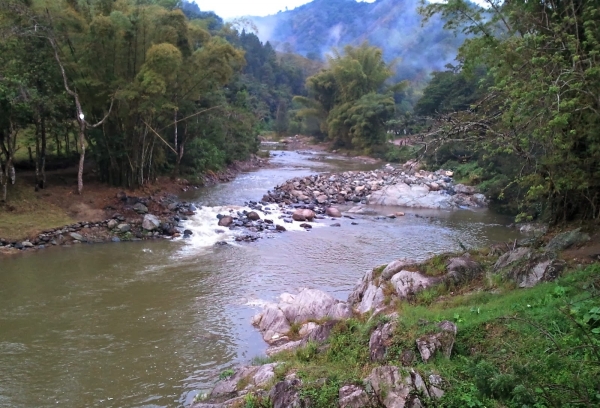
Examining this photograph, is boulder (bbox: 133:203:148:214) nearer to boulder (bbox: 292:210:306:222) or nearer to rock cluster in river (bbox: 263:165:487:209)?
boulder (bbox: 292:210:306:222)

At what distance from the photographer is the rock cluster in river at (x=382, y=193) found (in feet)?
72.3

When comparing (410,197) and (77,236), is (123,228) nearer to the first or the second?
(77,236)

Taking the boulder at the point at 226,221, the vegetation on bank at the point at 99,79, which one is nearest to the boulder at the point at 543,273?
the boulder at the point at 226,221

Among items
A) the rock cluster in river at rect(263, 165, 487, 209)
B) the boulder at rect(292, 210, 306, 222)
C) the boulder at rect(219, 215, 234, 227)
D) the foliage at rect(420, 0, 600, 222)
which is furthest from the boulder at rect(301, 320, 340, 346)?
the rock cluster in river at rect(263, 165, 487, 209)

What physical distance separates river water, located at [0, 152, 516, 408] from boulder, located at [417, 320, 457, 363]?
3.36 metres

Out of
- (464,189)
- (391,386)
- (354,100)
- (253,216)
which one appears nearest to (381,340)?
(391,386)

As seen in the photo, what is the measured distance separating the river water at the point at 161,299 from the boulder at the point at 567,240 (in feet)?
15.9

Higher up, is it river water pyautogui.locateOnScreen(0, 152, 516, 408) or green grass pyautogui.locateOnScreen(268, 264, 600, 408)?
green grass pyautogui.locateOnScreen(268, 264, 600, 408)

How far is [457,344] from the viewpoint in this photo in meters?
5.47

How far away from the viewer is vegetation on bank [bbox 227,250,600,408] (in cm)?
407

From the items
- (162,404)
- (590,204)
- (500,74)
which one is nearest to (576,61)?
(500,74)

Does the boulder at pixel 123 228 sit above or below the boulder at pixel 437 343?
below

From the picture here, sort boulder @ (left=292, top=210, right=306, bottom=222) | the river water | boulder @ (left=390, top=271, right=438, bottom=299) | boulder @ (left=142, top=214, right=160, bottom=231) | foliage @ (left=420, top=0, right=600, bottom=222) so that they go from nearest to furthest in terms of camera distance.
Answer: foliage @ (left=420, top=0, right=600, bottom=222)
the river water
boulder @ (left=390, top=271, right=438, bottom=299)
boulder @ (left=142, top=214, right=160, bottom=231)
boulder @ (left=292, top=210, right=306, bottom=222)

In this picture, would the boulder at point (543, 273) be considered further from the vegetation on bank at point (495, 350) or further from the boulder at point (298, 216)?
the boulder at point (298, 216)
